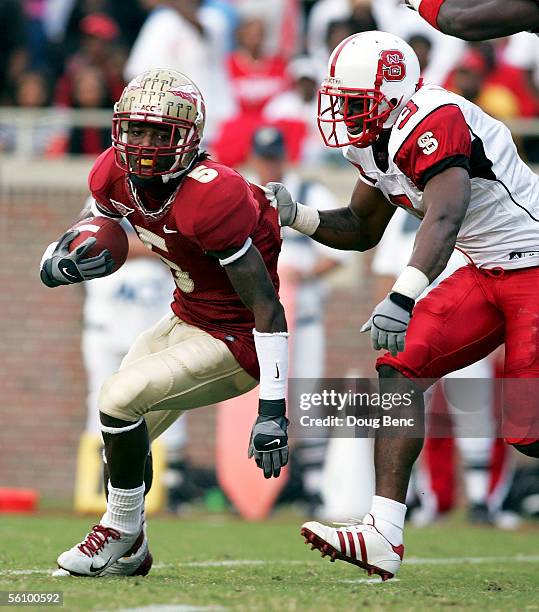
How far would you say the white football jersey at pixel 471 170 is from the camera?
14.7ft

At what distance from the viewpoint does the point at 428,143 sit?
4.46 metres

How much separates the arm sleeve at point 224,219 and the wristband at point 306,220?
1.95 ft

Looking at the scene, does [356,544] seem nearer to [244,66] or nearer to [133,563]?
[133,563]

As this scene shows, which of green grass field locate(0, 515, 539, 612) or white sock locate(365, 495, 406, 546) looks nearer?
green grass field locate(0, 515, 539, 612)

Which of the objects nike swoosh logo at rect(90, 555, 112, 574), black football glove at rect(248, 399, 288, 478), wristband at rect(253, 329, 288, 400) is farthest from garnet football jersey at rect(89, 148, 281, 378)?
nike swoosh logo at rect(90, 555, 112, 574)

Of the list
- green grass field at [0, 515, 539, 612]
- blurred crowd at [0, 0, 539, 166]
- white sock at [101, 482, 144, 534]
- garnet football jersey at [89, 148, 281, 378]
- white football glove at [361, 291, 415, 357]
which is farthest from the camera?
blurred crowd at [0, 0, 539, 166]

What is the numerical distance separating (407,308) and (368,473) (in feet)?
12.4

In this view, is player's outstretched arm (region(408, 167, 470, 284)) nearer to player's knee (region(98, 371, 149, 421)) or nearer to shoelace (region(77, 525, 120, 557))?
player's knee (region(98, 371, 149, 421))

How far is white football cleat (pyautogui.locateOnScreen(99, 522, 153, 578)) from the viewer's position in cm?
464

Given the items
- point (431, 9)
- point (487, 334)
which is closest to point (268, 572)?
point (487, 334)

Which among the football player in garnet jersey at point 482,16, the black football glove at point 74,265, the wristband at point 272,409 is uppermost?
the football player in garnet jersey at point 482,16

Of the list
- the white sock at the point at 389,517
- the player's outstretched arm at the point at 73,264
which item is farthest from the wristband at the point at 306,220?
the white sock at the point at 389,517

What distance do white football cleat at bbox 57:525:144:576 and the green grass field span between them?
5cm

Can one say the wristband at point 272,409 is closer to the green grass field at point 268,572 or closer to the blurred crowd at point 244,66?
the green grass field at point 268,572
